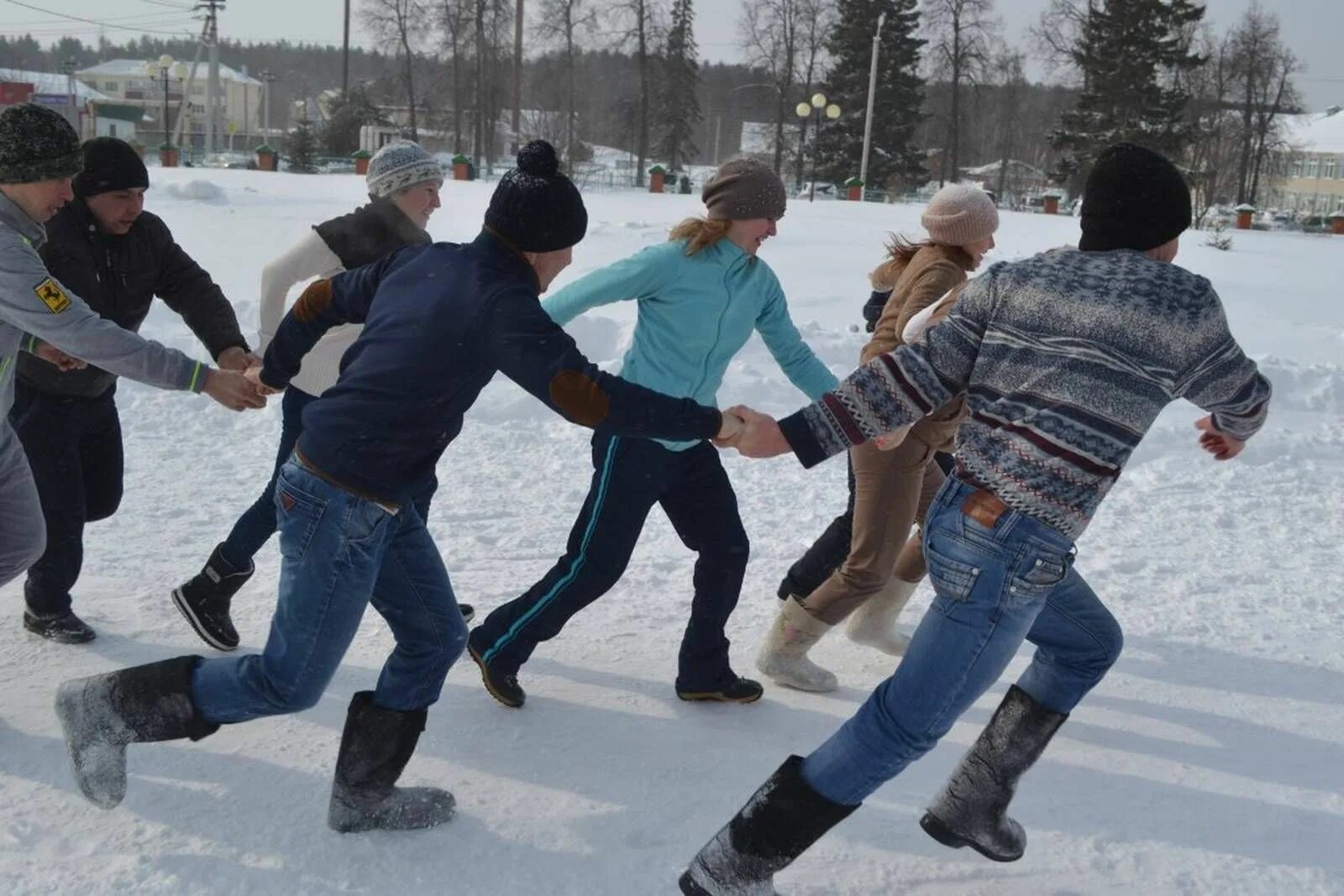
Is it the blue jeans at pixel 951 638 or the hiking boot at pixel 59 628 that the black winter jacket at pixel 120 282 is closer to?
the hiking boot at pixel 59 628

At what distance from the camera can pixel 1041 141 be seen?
76.0 meters

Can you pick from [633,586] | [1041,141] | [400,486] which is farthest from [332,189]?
[1041,141]

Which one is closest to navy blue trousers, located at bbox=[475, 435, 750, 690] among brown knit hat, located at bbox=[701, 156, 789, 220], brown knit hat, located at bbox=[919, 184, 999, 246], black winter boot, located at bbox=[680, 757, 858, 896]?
brown knit hat, located at bbox=[701, 156, 789, 220]

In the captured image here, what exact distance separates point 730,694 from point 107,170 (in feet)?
8.52

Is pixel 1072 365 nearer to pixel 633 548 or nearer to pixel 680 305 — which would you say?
pixel 680 305

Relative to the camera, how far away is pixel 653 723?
389 cm

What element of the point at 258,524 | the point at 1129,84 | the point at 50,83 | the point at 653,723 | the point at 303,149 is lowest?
the point at 653,723

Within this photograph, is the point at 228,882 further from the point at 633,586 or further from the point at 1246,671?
the point at 1246,671

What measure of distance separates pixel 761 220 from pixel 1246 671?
246 centimetres

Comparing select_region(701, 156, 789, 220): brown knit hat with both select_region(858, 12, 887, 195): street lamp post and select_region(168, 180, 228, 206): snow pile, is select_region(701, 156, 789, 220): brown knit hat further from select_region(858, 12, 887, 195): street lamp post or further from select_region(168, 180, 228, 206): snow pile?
select_region(858, 12, 887, 195): street lamp post

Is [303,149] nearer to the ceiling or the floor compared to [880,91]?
nearer to the floor

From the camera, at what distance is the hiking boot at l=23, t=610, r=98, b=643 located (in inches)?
165

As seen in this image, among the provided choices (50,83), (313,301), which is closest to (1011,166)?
(50,83)

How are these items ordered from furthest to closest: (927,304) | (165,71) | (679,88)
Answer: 1. (679,88)
2. (165,71)
3. (927,304)
